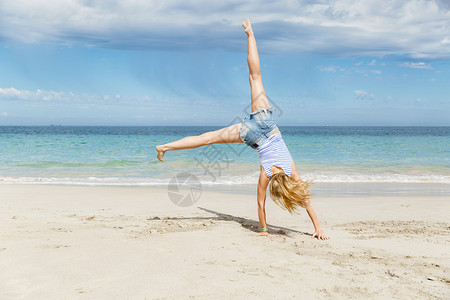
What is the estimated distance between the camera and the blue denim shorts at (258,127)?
5141 mm

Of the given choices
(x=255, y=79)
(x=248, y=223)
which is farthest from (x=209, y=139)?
(x=248, y=223)

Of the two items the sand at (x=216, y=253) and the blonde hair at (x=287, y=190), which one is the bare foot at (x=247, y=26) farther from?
the sand at (x=216, y=253)

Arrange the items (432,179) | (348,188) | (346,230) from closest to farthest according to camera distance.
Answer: (346,230) < (348,188) < (432,179)

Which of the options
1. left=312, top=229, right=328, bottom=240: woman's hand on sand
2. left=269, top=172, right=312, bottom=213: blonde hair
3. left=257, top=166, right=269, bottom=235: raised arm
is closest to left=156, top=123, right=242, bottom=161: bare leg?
left=257, top=166, right=269, bottom=235: raised arm

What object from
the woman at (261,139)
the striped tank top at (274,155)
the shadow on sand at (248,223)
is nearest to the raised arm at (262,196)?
the woman at (261,139)

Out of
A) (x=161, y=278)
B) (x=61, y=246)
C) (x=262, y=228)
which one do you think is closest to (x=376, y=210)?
(x=262, y=228)

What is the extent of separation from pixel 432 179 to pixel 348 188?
13.0ft

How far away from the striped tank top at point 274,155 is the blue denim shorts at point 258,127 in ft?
0.30

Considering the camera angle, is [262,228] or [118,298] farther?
[262,228]

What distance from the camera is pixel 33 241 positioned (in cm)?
457

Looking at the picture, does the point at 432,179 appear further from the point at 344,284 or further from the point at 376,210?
the point at 344,284

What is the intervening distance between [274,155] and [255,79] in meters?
1.15

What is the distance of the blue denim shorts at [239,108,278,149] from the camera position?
5141 mm

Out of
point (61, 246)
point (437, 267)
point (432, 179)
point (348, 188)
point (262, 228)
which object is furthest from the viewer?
point (432, 179)
